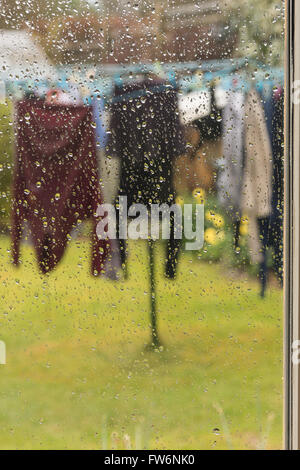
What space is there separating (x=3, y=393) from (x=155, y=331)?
441mm

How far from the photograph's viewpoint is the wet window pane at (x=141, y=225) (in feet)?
3.76

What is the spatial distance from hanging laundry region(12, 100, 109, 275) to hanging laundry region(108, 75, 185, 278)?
7 cm

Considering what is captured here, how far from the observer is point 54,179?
1.18 metres

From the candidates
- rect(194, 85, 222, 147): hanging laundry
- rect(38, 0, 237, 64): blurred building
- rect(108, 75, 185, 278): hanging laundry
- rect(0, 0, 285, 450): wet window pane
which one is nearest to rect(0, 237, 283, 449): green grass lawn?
rect(0, 0, 285, 450): wet window pane

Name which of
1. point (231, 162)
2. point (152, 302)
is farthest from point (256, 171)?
point (152, 302)

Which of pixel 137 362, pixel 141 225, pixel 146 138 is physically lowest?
pixel 137 362

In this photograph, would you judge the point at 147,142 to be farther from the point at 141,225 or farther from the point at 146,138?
the point at 141,225

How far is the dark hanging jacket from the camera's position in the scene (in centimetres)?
116

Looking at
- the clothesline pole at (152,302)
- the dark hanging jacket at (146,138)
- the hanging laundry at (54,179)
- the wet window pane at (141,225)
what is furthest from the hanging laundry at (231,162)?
the hanging laundry at (54,179)

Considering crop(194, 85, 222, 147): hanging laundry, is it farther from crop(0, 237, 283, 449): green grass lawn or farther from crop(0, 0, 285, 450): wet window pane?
crop(0, 237, 283, 449): green grass lawn

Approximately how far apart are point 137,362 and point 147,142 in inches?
23.3

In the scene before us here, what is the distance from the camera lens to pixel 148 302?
1.20 metres

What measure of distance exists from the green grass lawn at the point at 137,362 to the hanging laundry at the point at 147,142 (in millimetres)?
108

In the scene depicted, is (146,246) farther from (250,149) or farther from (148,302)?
(250,149)
